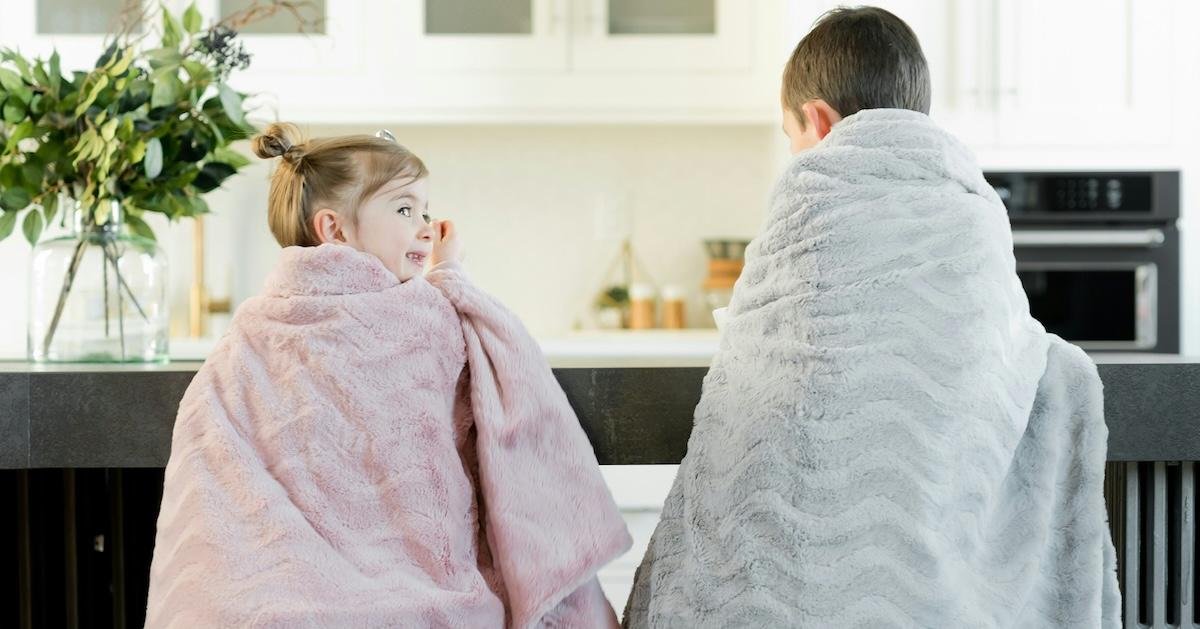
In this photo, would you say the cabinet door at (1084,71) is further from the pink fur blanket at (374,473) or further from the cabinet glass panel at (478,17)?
the pink fur blanket at (374,473)

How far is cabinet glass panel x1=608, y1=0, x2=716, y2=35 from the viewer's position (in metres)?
3.09

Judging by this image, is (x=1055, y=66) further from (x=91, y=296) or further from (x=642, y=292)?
(x=91, y=296)

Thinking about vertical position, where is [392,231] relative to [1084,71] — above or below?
below


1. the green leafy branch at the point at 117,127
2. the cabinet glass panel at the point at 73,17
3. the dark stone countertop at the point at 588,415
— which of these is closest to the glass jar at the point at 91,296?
the green leafy branch at the point at 117,127

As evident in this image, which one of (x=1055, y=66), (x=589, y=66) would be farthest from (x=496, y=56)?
(x=1055, y=66)

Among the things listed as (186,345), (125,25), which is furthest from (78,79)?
(186,345)

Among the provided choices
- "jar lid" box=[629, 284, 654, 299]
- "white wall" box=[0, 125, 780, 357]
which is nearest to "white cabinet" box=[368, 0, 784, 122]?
"white wall" box=[0, 125, 780, 357]

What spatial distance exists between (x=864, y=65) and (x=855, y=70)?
10 millimetres

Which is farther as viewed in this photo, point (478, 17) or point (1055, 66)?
point (478, 17)

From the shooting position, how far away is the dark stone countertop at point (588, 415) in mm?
→ 1244

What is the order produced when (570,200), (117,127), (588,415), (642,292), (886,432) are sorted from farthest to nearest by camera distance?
1. (570,200)
2. (642,292)
3. (117,127)
4. (588,415)
5. (886,432)

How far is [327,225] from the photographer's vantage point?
1262 millimetres

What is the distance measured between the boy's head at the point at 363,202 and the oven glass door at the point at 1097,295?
77.5 inches

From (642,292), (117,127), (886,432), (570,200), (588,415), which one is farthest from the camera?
(570,200)
